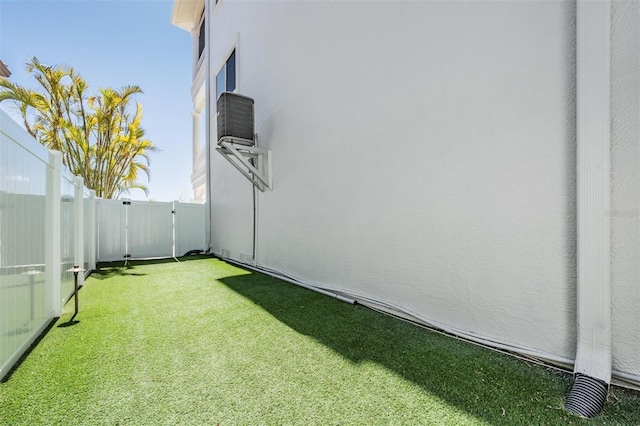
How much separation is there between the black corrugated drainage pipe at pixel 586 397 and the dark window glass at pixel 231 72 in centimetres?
734

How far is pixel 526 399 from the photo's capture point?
1408 mm

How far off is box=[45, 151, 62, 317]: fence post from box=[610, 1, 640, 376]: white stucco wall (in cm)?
420

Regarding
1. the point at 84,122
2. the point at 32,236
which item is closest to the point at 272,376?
the point at 32,236

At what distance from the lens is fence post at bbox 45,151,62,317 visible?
98.4 inches

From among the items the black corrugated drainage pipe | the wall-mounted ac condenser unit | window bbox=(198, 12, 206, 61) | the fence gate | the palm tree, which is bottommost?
the black corrugated drainage pipe

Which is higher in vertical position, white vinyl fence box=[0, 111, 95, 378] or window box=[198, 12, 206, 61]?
window box=[198, 12, 206, 61]

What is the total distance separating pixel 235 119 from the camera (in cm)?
476

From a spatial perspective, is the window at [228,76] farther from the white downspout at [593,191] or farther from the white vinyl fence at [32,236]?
the white downspout at [593,191]

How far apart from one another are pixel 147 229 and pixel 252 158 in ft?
13.9

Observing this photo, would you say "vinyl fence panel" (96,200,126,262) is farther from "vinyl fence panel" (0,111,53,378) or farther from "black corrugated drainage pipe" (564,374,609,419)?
"black corrugated drainage pipe" (564,374,609,419)

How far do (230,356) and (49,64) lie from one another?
1141 centimetres

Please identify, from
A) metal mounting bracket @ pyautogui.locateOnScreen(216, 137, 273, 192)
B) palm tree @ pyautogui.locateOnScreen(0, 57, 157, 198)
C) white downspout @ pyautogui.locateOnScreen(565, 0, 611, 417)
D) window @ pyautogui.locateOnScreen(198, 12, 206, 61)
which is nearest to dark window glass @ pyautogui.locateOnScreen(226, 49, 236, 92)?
metal mounting bracket @ pyautogui.locateOnScreen(216, 137, 273, 192)

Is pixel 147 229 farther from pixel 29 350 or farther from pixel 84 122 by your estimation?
pixel 29 350

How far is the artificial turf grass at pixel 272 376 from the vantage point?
1313 mm
